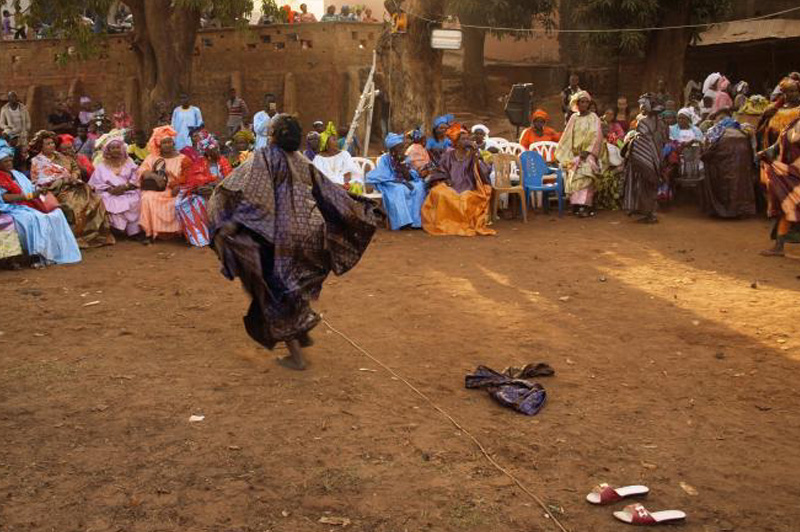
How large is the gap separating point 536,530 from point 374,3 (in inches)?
1158

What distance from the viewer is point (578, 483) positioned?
424 centimetres

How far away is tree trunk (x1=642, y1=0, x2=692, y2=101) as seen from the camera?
20109mm

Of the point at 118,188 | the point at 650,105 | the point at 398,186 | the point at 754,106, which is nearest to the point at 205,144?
the point at 118,188

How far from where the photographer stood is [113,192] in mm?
10906

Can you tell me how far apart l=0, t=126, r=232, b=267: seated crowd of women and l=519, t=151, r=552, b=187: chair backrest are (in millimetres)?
4264

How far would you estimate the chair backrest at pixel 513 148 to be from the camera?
1352 cm

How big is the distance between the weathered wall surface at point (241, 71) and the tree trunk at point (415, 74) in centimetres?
767

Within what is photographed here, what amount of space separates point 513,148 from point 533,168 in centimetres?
116

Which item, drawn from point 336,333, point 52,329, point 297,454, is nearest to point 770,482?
point 297,454

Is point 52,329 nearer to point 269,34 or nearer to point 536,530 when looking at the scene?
point 536,530

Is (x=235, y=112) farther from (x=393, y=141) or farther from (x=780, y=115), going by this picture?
(x=780, y=115)

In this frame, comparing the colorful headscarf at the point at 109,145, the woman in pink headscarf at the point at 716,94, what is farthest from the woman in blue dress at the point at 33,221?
the woman in pink headscarf at the point at 716,94

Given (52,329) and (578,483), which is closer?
(578,483)

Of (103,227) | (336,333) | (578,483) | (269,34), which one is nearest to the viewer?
(578,483)
